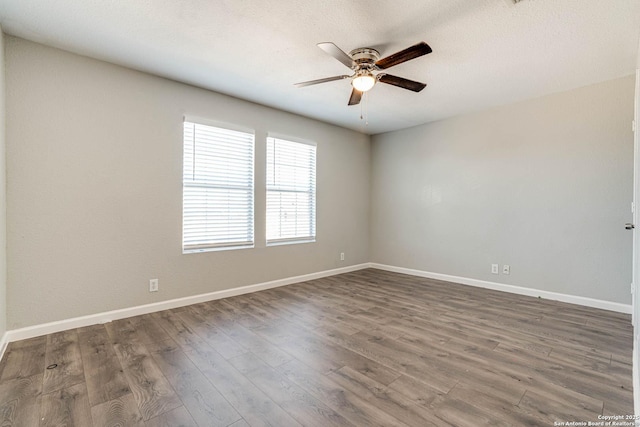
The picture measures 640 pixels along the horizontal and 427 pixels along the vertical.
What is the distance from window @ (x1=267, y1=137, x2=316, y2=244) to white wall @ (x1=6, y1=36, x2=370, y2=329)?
2.22 feet

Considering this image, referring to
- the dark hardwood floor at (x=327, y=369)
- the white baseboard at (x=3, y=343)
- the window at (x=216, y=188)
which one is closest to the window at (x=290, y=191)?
the window at (x=216, y=188)

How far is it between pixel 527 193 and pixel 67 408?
4.97 m

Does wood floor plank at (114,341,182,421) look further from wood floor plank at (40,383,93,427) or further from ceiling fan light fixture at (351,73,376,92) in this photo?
ceiling fan light fixture at (351,73,376,92)

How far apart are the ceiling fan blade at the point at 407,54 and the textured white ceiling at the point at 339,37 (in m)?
0.25

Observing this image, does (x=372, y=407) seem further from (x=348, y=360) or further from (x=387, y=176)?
(x=387, y=176)

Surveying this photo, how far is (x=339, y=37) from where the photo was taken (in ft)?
8.17

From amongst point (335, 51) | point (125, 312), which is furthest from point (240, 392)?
point (335, 51)

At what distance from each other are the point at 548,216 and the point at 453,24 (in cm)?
282

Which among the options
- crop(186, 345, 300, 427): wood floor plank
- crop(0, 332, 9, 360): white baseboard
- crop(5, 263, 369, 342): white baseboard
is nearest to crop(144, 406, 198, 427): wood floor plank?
crop(186, 345, 300, 427): wood floor plank

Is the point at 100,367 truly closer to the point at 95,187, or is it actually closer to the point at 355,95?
the point at 95,187

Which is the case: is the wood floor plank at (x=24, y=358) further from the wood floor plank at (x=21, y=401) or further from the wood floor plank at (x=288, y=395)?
the wood floor plank at (x=288, y=395)

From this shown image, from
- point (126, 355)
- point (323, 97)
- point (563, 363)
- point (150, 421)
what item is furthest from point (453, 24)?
point (126, 355)

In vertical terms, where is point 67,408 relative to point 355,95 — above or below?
below

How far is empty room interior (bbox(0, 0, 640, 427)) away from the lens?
188 cm
